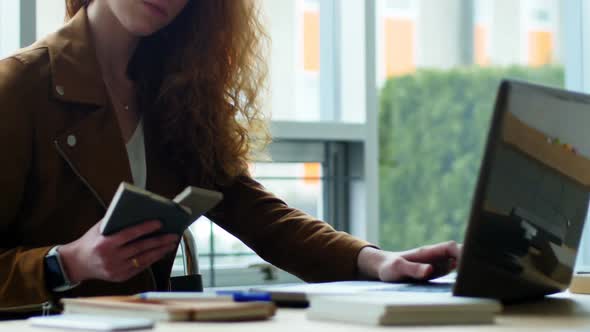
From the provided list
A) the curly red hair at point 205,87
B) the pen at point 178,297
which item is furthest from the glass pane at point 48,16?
the pen at point 178,297

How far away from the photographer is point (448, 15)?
18.8ft

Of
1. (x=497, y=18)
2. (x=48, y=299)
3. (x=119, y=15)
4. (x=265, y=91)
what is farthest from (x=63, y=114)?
(x=497, y=18)

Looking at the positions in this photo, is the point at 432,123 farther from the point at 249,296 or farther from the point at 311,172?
the point at 249,296

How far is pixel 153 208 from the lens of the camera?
1.25 m

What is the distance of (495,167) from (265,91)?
3.91 ft

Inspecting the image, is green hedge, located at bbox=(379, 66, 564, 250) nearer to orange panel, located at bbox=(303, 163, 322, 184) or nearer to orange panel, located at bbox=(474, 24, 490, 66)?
orange panel, located at bbox=(474, 24, 490, 66)

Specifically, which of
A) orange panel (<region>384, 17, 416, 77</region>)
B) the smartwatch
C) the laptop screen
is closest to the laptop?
the laptop screen

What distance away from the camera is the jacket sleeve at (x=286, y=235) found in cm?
180

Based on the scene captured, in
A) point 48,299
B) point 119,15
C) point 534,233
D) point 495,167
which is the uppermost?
point 119,15

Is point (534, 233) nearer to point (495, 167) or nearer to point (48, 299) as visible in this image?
point (495, 167)

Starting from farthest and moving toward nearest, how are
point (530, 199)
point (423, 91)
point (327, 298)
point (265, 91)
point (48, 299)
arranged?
point (423, 91) < point (265, 91) < point (48, 299) < point (530, 199) < point (327, 298)

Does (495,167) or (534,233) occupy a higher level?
(495,167)

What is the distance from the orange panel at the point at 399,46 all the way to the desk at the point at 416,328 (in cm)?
409

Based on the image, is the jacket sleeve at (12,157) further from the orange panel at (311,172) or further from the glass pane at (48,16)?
the orange panel at (311,172)
